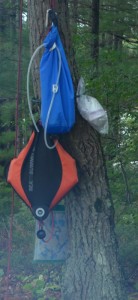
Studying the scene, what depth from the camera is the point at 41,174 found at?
17.0 feet

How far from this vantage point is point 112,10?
12.2 metres

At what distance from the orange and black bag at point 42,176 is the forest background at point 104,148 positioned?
133cm

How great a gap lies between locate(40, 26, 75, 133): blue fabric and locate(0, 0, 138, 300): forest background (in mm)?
1555

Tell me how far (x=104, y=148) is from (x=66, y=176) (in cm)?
287

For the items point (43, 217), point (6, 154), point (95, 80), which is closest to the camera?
point (43, 217)

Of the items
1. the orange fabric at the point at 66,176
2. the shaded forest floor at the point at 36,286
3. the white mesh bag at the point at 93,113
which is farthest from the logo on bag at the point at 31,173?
the shaded forest floor at the point at 36,286

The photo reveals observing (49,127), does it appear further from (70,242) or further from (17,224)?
(17,224)

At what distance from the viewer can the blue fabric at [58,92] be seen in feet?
16.6

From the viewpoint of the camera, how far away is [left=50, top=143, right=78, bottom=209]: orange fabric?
509 centimetres

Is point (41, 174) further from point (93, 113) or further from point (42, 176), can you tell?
point (93, 113)

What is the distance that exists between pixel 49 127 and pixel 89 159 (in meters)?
0.58

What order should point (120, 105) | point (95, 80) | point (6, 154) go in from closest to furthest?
1. point (95, 80)
2. point (120, 105)
3. point (6, 154)

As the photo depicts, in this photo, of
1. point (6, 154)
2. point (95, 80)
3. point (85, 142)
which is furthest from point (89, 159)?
point (6, 154)

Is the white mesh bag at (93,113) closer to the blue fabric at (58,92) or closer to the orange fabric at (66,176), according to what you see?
the blue fabric at (58,92)
